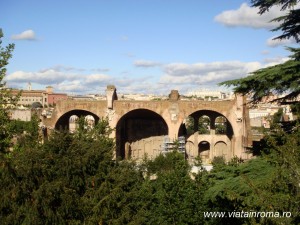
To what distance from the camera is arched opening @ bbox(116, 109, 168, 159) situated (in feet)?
119

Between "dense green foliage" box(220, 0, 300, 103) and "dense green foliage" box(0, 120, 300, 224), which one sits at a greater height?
"dense green foliage" box(220, 0, 300, 103)

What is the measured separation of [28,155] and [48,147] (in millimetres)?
1354

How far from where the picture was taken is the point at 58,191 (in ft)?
24.5

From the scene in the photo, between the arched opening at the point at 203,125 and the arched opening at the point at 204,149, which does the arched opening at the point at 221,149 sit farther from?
the arched opening at the point at 203,125

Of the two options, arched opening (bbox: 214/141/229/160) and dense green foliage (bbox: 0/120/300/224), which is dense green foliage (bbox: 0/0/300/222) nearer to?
dense green foliage (bbox: 0/120/300/224)

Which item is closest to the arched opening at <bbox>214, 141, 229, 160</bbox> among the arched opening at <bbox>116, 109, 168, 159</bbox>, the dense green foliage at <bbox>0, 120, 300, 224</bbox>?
the arched opening at <bbox>116, 109, 168, 159</bbox>

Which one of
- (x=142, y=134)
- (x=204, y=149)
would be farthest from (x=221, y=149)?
(x=142, y=134)

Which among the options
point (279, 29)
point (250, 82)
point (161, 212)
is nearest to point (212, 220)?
point (161, 212)

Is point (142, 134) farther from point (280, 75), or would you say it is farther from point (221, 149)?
point (280, 75)

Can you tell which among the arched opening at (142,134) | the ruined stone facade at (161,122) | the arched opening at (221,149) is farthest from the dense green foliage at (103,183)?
the arched opening at (142,134)

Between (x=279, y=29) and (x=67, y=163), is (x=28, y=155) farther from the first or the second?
(x=279, y=29)

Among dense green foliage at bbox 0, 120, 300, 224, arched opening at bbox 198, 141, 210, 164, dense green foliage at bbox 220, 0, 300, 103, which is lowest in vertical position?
arched opening at bbox 198, 141, 210, 164

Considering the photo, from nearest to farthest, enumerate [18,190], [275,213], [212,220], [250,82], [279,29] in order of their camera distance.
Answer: [275,213] < [18,190] < [250,82] < [279,29] < [212,220]

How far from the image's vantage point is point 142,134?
3709 centimetres
